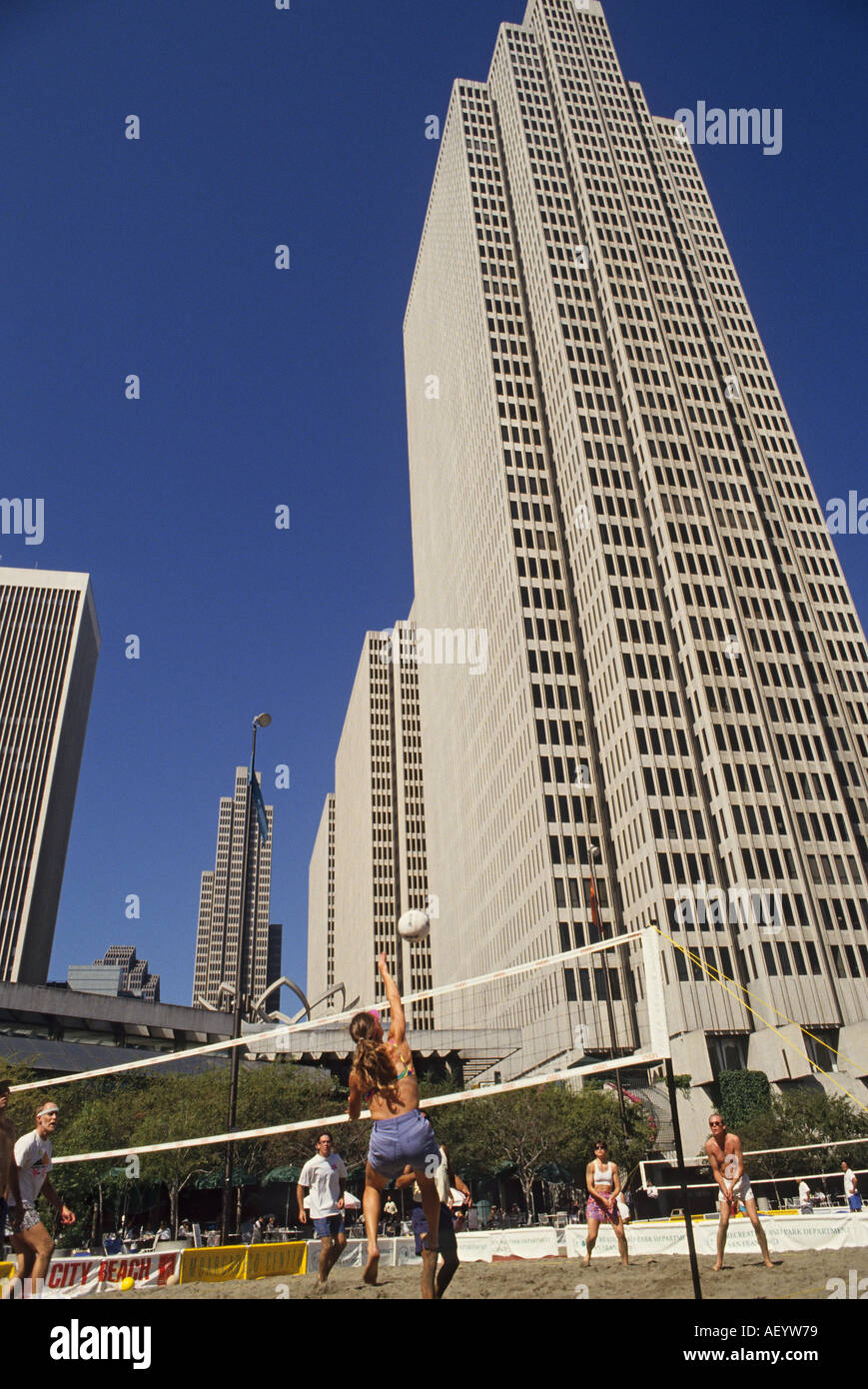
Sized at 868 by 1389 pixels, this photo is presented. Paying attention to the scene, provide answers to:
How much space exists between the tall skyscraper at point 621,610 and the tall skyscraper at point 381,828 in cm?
1480

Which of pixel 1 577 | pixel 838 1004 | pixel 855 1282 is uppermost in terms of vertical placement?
pixel 1 577

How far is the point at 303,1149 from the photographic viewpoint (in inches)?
1747

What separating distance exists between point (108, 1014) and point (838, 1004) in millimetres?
53642

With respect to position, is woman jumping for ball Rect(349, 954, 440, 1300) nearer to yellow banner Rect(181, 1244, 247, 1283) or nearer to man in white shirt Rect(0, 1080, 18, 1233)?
man in white shirt Rect(0, 1080, 18, 1233)

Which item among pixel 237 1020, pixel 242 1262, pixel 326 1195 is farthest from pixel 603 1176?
pixel 237 1020

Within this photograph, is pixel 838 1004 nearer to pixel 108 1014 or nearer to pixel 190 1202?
pixel 190 1202

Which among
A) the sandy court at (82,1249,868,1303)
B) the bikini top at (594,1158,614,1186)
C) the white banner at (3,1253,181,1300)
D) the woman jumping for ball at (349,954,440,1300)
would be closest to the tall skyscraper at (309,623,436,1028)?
the white banner at (3,1253,181,1300)

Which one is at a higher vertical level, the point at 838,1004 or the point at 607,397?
the point at 607,397

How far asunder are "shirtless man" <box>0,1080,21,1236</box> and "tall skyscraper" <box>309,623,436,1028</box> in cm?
10579

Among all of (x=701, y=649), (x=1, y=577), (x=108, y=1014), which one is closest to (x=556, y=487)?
(x=701, y=649)

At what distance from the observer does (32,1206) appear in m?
10.4

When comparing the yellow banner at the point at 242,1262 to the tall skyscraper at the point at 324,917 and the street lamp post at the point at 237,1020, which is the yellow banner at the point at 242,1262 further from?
the tall skyscraper at the point at 324,917

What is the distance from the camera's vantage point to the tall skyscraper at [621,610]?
2566 inches

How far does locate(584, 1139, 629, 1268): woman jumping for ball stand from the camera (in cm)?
1259
